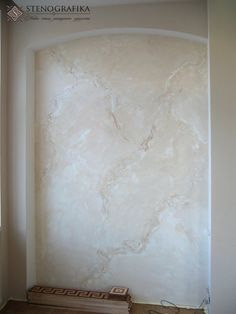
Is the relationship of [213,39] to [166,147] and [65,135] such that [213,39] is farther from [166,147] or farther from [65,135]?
[65,135]

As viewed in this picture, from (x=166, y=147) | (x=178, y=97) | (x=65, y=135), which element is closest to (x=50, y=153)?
(x=65, y=135)

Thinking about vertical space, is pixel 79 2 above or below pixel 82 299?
above

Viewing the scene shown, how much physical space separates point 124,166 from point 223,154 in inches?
34.9

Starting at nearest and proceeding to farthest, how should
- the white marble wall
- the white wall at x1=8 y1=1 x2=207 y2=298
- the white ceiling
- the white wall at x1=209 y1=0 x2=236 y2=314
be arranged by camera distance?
1. the white wall at x1=209 y1=0 x2=236 y2=314
2. the white ceiling
3. the white marble wall
4. the white wall at x1=8 y1=1 x2=207 y2=298

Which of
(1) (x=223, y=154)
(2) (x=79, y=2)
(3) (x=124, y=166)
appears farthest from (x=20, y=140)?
(1) (x=223, y=154)

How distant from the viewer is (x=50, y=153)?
2834 millimetres

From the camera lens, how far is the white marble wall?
8.53 feet

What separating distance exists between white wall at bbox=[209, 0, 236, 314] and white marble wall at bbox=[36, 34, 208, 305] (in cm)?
31

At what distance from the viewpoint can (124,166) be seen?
269 cm

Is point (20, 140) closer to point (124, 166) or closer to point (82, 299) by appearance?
point (124, 166)

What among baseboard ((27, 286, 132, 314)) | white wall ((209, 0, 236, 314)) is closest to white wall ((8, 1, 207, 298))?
baseboard ((27, 286, 132, 314))

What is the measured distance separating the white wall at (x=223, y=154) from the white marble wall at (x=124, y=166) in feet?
1.03

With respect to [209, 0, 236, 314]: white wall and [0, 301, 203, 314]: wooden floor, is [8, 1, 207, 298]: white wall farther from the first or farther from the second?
[209, 0, 236, 314]: white wall

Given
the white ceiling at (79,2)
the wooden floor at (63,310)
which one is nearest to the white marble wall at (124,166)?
the wooden floor at (63,310)
